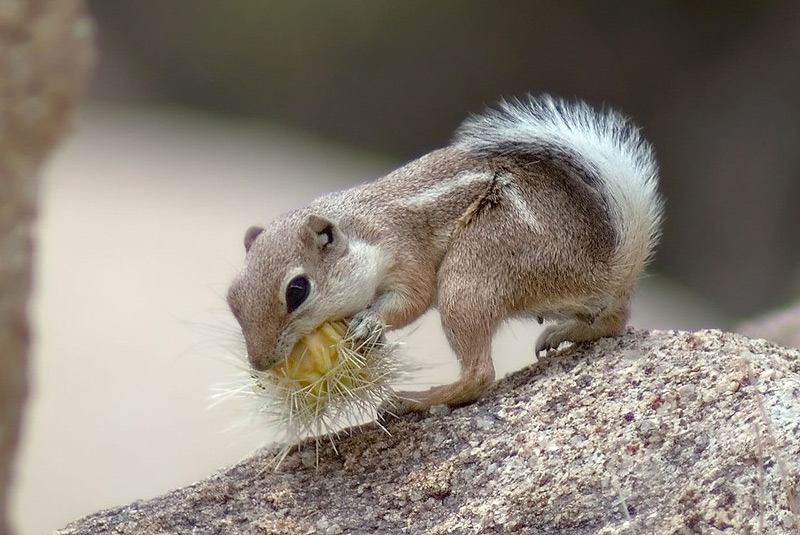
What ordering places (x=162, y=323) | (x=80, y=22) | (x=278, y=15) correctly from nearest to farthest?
1. (x=80, y=22)
2. (x=162, y=323)
3. (x=278, y=15)

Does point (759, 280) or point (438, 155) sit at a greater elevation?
point (759, 280)

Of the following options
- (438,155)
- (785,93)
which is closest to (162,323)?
(438,155)

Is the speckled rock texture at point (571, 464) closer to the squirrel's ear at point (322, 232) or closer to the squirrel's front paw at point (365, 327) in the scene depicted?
the squirrel's front paw at point (365, 327)

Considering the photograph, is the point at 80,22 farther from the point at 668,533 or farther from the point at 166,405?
the point at 166,405

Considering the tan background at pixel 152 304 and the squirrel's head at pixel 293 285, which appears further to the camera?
the tan background at pixel 152 304

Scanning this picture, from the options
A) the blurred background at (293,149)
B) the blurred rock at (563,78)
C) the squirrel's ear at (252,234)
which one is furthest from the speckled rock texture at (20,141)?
the blurred rock at (563,78)

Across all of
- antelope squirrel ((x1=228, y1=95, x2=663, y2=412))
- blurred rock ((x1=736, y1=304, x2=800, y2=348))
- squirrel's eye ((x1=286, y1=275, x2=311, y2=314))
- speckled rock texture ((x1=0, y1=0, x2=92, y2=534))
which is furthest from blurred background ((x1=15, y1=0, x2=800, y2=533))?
speckled rock texture ((x1=0, y1=0, x2=92, y2=534))

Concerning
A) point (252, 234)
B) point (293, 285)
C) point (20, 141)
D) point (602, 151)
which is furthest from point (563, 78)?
point (20, 141)

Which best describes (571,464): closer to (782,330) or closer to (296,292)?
(296,292)
